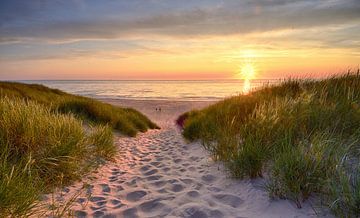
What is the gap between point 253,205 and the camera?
3.61m

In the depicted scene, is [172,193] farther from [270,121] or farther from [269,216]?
[270,121]

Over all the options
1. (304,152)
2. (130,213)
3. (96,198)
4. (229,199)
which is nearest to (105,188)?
(96,198)

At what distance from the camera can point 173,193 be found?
14.1ft

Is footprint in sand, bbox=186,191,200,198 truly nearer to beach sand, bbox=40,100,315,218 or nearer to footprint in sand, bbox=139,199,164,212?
beach sand, bbox=40,100,315,218

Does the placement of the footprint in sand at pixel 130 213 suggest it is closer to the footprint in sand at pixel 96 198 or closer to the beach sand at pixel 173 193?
the beach sand at pixel 173 193

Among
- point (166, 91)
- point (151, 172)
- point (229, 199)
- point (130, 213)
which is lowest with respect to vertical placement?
point (166, 91)

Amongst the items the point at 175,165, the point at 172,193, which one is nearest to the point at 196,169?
the point at 175,165

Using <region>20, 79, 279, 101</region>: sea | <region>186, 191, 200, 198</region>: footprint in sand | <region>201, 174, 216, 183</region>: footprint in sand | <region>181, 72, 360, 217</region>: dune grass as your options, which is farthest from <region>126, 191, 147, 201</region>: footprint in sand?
<region>20, 79, 279, 101</region>: sea

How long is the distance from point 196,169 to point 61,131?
2.62 meters

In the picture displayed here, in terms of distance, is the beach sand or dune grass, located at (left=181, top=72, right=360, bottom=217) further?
the beach sand

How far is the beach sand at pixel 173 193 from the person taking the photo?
3512 millimetres

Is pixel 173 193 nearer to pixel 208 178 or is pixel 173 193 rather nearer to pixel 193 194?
pixel 193 194

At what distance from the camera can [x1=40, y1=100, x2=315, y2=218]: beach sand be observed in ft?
11.5

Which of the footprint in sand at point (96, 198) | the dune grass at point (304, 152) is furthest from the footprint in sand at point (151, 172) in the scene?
the footprint in sand at point (96, 198)
